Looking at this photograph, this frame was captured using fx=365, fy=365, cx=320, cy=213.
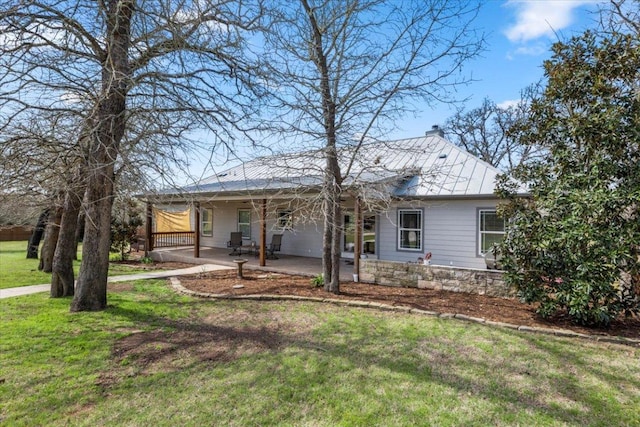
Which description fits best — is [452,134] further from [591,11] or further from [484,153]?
[591,11]

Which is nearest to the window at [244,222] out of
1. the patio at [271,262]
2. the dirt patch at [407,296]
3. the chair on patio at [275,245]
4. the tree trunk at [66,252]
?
the patio at [271,262]

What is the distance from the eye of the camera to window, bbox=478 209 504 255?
10.3m

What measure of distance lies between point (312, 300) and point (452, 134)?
88.0 ft

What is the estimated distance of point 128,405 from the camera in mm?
3369

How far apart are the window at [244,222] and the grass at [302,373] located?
10340 millimetres

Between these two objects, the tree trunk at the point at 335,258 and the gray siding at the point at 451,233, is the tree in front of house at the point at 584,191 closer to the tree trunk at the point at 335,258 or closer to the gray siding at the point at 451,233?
the tree trunk at the point at 335,258

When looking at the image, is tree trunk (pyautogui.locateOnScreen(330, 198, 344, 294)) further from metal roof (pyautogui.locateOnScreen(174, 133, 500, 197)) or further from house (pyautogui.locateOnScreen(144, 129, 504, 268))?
metal roof (pyautogui.locateOnScreen(174, 133, 500, 197))

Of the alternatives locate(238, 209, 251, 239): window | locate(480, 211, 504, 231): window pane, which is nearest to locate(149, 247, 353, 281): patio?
locate(238, 209, 251, 239): window

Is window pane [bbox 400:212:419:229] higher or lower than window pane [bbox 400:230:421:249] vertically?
higher

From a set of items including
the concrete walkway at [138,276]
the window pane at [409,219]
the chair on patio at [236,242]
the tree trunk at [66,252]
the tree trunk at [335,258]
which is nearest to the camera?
the tree trunk at [66,252]

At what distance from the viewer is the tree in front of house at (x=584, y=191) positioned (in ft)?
17.7

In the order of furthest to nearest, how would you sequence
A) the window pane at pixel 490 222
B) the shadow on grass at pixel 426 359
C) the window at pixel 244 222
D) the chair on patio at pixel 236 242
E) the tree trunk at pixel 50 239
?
the window at pixel 244 222 → the chair on patio at pixel 236 242 → the window pane at pixel 490 222 → the tree trunk at pixel 50 239 → the shadow on grass at pixel 426 359

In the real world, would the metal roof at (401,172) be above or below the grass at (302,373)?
above

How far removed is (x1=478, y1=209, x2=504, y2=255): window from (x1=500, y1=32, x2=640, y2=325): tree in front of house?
3598 mm
